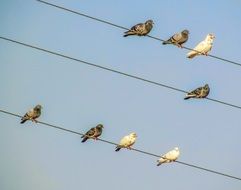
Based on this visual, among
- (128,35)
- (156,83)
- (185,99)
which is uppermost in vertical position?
(128,35)

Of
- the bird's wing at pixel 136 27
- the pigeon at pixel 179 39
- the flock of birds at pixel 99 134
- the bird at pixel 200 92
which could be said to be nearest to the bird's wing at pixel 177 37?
the pigeon at pixel 179 39

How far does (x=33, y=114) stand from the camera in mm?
23844

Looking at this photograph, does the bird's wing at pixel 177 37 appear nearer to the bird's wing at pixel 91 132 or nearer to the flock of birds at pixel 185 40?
the flock of birds at pixel 185 40

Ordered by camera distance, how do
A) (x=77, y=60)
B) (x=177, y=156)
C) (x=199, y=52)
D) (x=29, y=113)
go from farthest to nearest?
(x=177, y=156) < (x=29, y=113) < (x=199, y=52) < (x=77, y=60)

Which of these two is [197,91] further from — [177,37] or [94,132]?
[94,132]

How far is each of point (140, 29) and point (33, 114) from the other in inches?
177

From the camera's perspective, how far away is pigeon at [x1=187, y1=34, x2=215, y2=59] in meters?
21.5

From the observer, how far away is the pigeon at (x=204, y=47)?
70.4ft

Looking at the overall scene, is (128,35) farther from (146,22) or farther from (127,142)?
(127,142)

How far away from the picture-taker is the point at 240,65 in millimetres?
18922

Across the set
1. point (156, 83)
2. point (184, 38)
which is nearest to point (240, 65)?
point (156, 83)

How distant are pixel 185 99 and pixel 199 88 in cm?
96

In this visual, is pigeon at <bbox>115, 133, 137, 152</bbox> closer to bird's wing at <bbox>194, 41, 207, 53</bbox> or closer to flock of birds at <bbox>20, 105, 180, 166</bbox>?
flock of birds at <bbox>20, 105, 180, 166</bbox>

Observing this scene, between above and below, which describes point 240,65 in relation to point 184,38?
below
